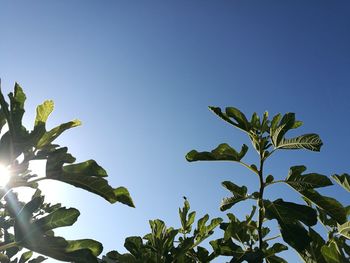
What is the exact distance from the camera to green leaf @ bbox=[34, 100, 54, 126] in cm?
304

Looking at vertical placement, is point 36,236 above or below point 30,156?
below

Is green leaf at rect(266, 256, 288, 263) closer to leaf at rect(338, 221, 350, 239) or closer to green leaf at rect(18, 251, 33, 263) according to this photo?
leaf at rect(338, 221, 350, 239)

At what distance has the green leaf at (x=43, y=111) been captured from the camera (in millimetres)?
3043

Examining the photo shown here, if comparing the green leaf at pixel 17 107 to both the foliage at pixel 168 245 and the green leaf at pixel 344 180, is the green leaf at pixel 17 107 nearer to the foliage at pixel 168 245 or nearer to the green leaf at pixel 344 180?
the foliage at pixel 168 245

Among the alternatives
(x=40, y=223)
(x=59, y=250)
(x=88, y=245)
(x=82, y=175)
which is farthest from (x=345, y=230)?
(x=40, y=223)

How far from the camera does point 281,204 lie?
3264 millimetres

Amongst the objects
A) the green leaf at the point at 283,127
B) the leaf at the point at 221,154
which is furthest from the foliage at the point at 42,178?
the green leaf at the point at 283,127

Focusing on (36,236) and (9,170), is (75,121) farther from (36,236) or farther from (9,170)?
(36,236)

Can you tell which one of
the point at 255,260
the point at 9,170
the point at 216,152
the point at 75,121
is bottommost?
the point at 255,260

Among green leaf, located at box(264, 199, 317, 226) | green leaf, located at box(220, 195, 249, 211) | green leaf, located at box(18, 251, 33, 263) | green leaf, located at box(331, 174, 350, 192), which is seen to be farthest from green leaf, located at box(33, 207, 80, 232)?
green leaf, located at box(331, 174, 350, 192)

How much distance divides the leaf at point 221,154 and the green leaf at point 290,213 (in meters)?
0.52

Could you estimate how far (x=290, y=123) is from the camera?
3.46 meters

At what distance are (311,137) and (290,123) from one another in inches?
8.6

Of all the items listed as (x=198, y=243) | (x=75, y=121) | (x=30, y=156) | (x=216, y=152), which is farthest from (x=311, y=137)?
(x=30, y=156)
